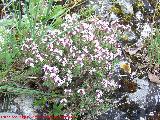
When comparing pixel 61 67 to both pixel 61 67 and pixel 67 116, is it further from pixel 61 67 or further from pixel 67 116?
pixel 67 116

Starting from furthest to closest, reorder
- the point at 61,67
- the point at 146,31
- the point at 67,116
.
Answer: the point at 146,31, the point at 61,67, the point at 67,116

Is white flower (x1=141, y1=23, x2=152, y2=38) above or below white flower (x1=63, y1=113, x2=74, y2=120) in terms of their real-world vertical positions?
above

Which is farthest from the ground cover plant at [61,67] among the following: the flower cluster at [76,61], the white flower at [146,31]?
the white flower at [146,31]

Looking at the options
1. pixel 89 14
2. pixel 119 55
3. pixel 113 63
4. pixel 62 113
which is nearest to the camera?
pixel 62 113

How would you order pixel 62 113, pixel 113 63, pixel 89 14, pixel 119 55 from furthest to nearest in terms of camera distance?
pixel 89 14 → pixel 119 55 → pixel 113 63 → pixel 62 113

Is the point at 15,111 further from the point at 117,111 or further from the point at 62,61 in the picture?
the point at 117,111

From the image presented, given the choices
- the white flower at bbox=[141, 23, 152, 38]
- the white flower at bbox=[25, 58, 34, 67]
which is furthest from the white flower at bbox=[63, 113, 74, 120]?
the white flower at bbox=[141, 23, 152, 38]

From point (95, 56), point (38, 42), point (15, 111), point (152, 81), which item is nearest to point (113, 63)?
point (95, 56)

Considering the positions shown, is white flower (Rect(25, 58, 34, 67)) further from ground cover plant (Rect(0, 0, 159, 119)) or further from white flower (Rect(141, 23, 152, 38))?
white flower (Rect(141, 23, 152, 38))

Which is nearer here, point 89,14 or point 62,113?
point 62,113

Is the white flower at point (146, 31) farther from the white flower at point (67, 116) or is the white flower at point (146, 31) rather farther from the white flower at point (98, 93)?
the white flower at point (67, 116)

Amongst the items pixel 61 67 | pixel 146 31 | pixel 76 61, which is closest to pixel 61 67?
pixel 61 67
